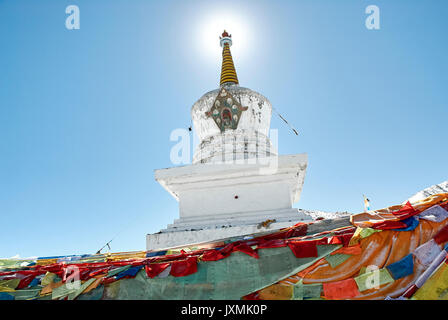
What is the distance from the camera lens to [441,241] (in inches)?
102

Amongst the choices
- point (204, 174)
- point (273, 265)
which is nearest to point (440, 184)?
point (273, 265)

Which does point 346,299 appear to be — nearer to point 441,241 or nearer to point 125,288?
point 441,241

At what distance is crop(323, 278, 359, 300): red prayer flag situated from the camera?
2.58 meters

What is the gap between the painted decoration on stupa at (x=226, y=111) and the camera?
25.0 ft

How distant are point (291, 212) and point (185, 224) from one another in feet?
6.63

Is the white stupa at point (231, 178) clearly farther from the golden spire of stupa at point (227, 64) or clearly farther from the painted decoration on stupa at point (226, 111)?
the golden spire of stupa at point (227, 64)

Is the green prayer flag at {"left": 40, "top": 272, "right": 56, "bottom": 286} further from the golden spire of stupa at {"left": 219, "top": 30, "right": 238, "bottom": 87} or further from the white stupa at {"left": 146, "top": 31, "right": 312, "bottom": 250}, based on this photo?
the golden spire of stupa at {"left": 219, "top": 30, "right": 238, "bottom": 87}

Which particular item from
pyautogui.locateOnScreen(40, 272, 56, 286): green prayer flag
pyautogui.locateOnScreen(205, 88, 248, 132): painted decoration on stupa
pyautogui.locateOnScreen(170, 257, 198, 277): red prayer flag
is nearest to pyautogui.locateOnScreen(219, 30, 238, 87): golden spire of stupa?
pyautogui.locateOnScreen(205, 88, 248, 132): painted decoration on stupa

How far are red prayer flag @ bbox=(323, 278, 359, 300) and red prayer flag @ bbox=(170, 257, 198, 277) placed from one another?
1.20m

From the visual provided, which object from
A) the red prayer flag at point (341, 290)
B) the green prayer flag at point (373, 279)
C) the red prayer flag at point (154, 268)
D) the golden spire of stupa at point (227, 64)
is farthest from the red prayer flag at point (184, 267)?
the golden spire of stupa at point (227, 64)

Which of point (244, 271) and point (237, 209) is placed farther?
point (237, 209)

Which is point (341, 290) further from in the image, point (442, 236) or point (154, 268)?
point (154, 268)

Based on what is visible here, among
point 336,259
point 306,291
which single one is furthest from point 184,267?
point 336,259

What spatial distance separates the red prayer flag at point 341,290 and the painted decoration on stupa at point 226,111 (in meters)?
5.32
